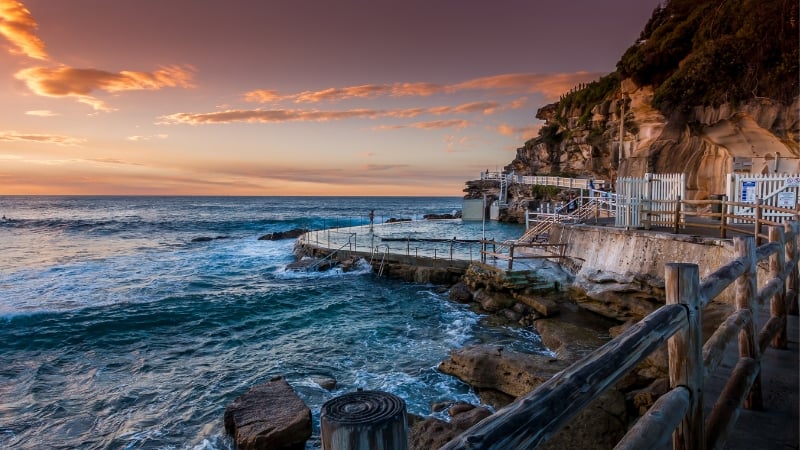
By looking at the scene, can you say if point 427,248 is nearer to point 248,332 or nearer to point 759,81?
point 248,332

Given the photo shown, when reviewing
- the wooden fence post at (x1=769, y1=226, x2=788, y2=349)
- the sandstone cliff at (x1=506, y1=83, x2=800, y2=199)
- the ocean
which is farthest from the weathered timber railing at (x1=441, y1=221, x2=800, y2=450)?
the sandstone cliff at (x1=506, y1=83, x2=800, y2=199)

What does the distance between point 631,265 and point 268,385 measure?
11.0 m

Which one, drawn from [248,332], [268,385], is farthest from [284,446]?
[248,332]

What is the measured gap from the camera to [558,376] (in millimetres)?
1691

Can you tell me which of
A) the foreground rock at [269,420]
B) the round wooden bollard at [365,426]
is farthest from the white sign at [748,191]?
the round wooden bollard at [365,426]

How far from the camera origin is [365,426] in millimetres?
1045

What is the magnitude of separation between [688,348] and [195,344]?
13.4 m

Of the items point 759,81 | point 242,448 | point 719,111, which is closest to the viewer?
point 242,448

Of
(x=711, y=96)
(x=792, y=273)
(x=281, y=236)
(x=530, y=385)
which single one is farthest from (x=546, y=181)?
(x=792, y=273)

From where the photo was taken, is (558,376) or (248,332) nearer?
(558,376)

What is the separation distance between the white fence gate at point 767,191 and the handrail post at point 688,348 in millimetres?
13754

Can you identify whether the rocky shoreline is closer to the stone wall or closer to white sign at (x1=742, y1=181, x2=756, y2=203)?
the stone wall

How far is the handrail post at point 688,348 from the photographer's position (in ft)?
8.03

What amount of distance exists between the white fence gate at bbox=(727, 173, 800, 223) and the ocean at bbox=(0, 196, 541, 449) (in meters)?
9.38
